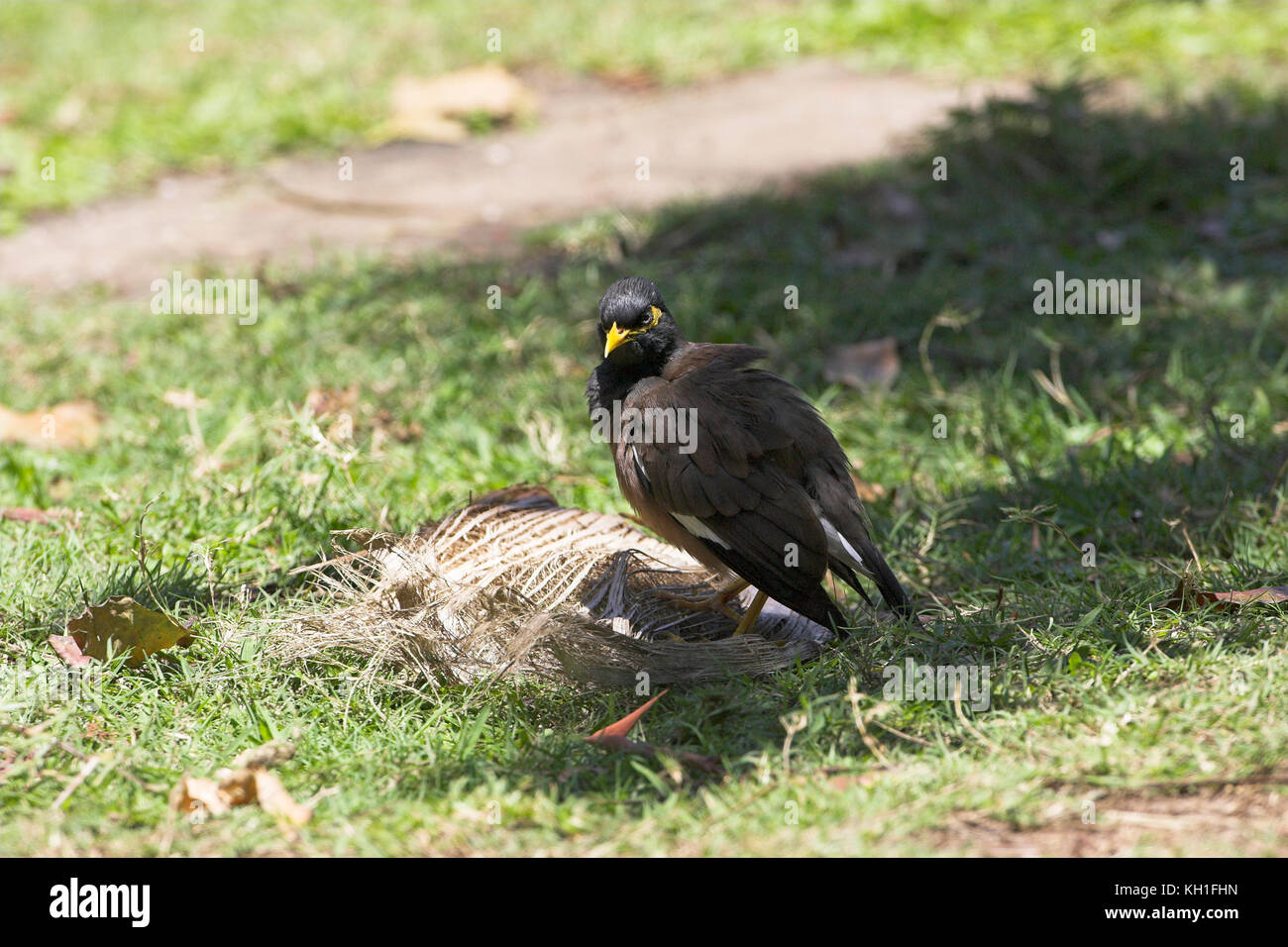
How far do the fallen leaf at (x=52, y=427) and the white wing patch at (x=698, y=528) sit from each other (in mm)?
2782

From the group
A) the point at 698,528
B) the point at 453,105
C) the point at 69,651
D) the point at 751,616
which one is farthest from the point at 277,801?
the point at 453,105

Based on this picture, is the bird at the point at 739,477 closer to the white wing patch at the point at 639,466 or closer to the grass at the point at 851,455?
the white wing patch at the point at 639,466

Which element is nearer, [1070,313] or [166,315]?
[1070,313]

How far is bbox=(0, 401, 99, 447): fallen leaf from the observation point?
17.7 feet

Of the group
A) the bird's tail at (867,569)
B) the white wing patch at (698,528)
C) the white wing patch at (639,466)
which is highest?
the white wing patch at (639,466)

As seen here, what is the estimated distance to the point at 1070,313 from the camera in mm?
6027

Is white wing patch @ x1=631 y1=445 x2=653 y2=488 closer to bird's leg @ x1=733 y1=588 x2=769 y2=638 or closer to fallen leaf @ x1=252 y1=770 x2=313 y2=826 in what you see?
bird's leg @ x1=733 y1=588 x2=769 y2=638

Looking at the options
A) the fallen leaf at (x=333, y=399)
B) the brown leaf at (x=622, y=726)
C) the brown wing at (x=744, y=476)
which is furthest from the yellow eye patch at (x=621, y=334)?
the brown leaf at (x=622, y=726)

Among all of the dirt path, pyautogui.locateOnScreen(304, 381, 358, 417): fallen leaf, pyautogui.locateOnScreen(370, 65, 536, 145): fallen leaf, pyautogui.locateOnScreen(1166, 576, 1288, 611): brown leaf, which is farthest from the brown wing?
pyautogui.locateOnScreen(370, 65, 536, 145): fallen leaf

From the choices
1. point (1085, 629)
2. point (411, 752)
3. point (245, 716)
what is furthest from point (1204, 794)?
point (245, 716)

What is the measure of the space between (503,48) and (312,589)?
269 inches

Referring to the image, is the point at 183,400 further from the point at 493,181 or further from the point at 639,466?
the point at 493,181

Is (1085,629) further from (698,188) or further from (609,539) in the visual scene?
(698,188)

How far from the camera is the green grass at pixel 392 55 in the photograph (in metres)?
8.66
